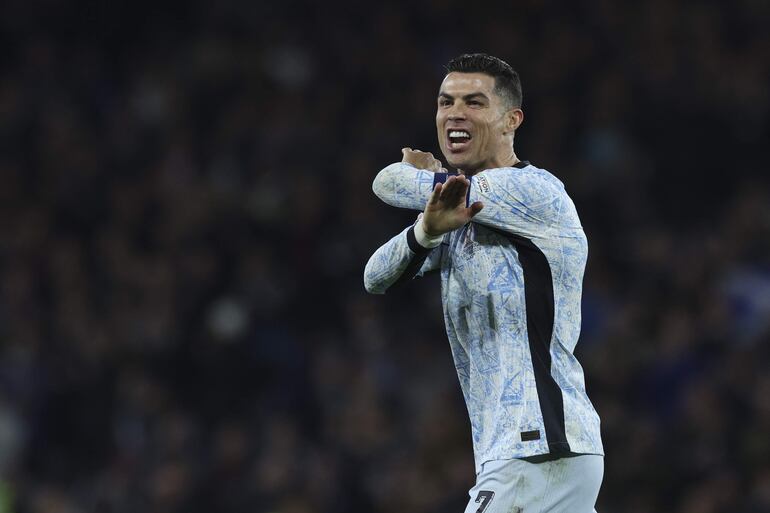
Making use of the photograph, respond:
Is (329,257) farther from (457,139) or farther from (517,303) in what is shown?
(517,303)

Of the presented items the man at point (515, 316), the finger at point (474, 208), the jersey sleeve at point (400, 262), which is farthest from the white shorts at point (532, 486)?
the finger at point (474, 208)

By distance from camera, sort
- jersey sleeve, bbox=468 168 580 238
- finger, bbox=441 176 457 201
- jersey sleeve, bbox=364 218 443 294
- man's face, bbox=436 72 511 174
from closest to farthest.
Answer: finger, bbox=441 176 457 201 < jersey sleeve, bbox=468 168 580 238 < jersey sleeve, bbox=364 218 443 294 < man's face, bbox=436 72 511 174

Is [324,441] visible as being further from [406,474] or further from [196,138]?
[196,138]

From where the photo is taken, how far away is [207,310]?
10.2 m

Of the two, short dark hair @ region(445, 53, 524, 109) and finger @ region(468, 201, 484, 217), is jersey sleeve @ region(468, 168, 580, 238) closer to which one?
finger @ region(468, 201, 484, 217)

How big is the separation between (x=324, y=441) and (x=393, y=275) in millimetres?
5072

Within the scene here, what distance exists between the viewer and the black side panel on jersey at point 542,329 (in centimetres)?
421

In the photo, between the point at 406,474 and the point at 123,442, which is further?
the point at 123,442

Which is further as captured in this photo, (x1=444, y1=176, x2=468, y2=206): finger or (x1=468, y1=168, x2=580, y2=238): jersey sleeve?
(x1=468, y1=168, x2=580, y2=238): jersey sleeve

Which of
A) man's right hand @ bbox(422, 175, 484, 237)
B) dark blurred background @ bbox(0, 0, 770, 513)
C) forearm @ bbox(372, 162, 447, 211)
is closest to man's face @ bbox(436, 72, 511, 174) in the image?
forearm @ bbox(372, 162, 447, 211)

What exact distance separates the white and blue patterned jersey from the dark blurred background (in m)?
3.66

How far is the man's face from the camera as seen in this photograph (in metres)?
4.47

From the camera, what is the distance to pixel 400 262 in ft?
14.5

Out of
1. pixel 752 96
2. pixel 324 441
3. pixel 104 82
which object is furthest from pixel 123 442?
pixel 752 96
